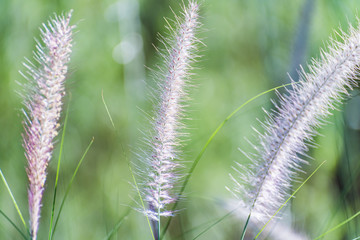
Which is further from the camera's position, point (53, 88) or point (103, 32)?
point (103, 32)

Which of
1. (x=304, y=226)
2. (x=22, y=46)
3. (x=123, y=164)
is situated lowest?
(x=304, y=226)

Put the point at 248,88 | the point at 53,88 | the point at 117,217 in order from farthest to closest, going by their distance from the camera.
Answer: the point at 248,88, the point at 117,217, the point at 53,88

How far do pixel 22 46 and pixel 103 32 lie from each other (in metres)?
0.14

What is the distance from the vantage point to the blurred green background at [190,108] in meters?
0.67

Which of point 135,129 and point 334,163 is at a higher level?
point 135,129

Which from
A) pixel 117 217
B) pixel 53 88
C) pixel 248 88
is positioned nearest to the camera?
pixel 53 88

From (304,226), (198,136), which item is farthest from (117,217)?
(304,226)

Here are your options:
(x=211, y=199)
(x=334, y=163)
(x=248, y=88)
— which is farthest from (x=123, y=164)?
(x=334, y=163)

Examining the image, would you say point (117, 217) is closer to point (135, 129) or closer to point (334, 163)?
point (135, 129)

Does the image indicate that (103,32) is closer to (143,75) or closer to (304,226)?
(143,75)

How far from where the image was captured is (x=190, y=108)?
74 centimetres

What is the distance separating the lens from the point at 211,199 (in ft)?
2.35

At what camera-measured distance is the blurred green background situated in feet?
2.21

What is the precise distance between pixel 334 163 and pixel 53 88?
546mm
